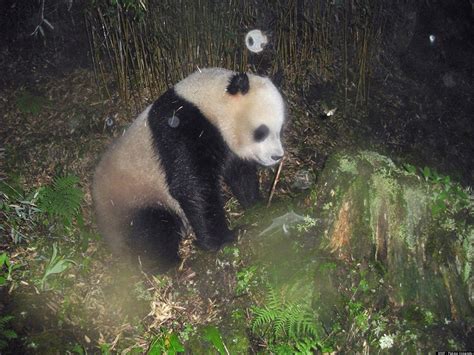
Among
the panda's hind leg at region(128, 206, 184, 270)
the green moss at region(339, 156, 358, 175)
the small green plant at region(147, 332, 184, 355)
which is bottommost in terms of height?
the small green plant at region(147, 332, 184, 355)

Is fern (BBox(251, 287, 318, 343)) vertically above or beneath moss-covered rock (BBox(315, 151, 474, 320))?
beneath

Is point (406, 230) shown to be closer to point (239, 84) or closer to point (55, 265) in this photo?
point (239, 84)

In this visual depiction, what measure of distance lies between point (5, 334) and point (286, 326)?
2.29 metres

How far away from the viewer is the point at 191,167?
4270 mm

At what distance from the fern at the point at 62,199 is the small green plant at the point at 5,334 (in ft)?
4.46

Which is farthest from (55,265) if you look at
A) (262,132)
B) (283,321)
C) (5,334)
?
(262,132)

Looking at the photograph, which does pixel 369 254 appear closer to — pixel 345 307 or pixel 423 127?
pixel 345 307

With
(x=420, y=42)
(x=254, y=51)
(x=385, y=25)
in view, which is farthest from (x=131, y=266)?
(x=420, y=42)

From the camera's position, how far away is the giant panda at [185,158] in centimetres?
428

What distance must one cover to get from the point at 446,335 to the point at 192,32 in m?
4.50

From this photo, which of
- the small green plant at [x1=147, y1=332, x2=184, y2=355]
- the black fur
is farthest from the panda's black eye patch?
the small green plant at [x1=147, y1=332, x2=184, y2=355]

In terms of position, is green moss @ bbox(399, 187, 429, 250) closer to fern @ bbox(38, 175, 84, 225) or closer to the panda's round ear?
the panda's round ear

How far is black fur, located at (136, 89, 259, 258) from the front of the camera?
4.25 meters

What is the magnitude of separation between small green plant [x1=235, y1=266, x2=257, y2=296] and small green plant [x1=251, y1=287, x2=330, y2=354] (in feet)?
1.03
